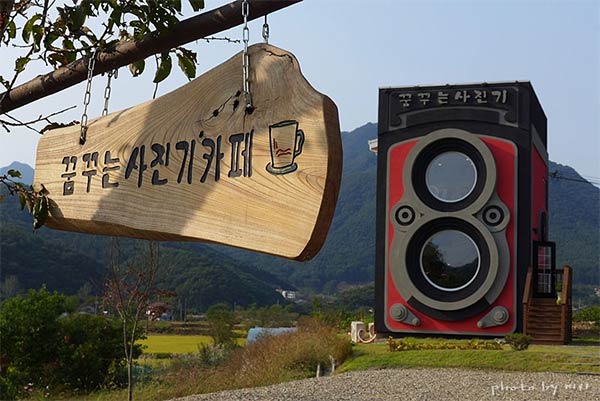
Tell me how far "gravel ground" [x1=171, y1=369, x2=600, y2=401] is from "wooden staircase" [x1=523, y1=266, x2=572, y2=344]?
10.4ft

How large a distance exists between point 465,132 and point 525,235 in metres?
2.00

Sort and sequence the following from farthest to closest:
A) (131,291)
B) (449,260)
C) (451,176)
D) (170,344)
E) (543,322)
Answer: (170,344), (451,176), (449,260), (543,322), (131,291)

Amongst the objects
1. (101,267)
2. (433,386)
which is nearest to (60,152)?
(433,386)

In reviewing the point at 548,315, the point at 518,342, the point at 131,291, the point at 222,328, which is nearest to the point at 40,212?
the point at 131,291

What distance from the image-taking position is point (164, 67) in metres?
2.14

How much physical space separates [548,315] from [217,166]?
12.6 m

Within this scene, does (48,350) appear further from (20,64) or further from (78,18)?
(78,18)

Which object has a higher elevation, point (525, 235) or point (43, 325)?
point (525, 235)

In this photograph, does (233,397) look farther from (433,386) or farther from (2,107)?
(2,107)

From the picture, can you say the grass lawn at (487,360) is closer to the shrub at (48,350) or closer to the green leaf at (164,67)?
the shrub at (48,350)

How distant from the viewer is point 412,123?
13.8 m

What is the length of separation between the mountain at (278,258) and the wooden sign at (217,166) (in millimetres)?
3808

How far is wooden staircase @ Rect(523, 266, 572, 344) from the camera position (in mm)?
12852

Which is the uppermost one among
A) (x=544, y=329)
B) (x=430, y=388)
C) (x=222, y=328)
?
(x=544, y=329)
